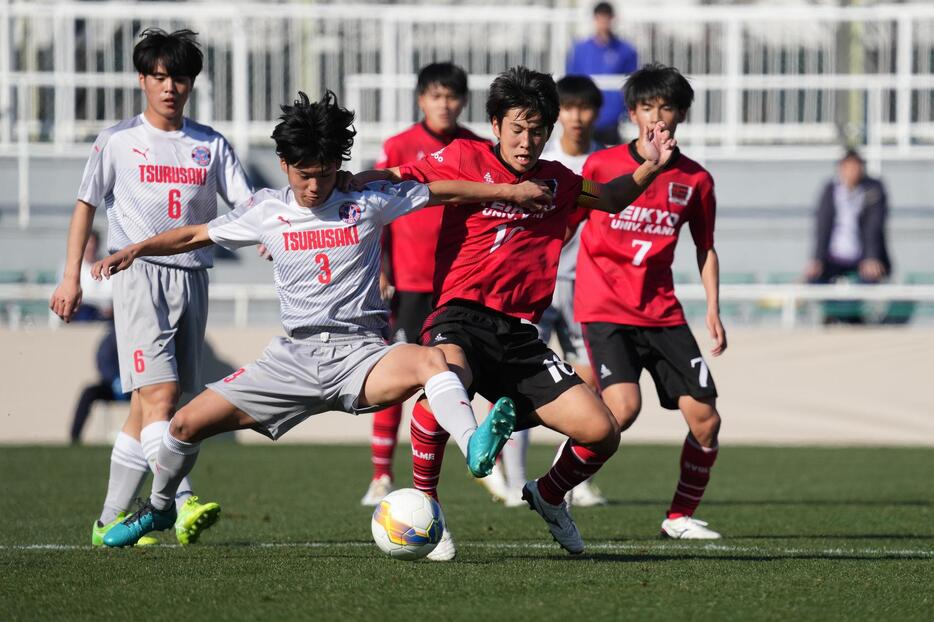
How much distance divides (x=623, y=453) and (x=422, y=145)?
4.65 m

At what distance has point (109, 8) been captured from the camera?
1797 cm

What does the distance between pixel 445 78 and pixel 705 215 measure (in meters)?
2.30

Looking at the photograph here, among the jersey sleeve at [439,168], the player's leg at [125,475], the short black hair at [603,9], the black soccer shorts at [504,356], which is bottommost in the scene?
the player's leg at [125,475]

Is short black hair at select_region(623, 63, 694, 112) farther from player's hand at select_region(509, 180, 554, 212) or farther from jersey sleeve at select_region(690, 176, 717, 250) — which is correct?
player's hand at select_region(509, 180, 554, 212)

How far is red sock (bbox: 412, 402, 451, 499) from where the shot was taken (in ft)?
20.8

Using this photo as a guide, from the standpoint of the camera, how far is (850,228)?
51.1ft

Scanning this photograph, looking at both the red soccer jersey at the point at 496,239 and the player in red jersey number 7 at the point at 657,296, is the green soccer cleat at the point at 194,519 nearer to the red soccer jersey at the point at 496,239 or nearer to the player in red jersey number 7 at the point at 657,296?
the red soccer jersey at the point at 496,239

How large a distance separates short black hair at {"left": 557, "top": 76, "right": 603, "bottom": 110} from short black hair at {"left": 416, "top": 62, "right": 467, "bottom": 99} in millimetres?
669

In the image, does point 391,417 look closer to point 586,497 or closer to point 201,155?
point 586,497

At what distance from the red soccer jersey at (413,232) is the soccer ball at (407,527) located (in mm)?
3694

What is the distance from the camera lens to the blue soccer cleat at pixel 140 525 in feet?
→ 21.5

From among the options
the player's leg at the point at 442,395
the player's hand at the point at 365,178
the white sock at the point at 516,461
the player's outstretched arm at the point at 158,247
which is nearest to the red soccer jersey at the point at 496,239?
the player's hand at the point at 365,178

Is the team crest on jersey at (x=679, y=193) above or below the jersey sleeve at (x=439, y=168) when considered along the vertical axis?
below

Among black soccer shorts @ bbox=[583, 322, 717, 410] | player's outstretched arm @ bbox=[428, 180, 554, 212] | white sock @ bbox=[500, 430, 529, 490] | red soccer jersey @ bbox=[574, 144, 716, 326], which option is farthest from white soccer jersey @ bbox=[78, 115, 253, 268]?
white sock @ bbox=[500, 430, 529, 490]
